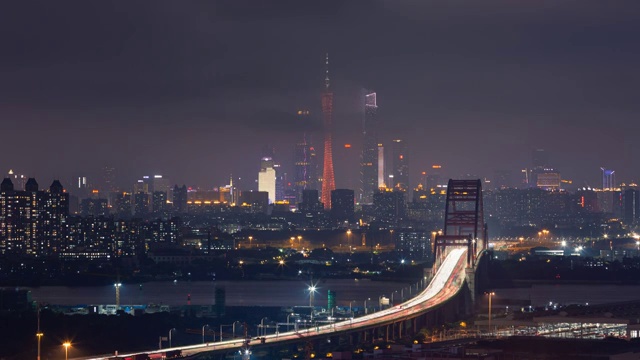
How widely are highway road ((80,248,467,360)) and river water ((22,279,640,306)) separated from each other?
1.91 m

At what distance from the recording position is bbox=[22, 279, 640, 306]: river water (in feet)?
217

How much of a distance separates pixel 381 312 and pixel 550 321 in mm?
5404

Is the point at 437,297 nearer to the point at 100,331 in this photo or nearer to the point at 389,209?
the point at 100,331

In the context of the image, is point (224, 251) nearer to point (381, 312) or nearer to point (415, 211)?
point (415, 211)

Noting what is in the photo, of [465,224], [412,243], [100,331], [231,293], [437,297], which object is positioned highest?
[465,224]

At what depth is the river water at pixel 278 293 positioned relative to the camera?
217 ft

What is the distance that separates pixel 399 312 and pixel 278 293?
94.1 feet

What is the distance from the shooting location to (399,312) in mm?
46625

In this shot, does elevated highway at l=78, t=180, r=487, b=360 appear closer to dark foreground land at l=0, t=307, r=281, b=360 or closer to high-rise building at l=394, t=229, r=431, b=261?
dark foreground land at l=0, t=307, r=281, b=360

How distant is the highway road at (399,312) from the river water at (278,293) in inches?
75.1

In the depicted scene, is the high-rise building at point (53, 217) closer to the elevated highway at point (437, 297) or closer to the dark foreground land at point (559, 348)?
the elevated highway at point (437, 297)

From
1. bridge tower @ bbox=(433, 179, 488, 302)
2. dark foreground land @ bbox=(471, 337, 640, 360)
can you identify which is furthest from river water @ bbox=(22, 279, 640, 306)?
dark foreground land @ bbox=(471, 337, 640, 360)

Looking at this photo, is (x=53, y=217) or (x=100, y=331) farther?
(x=53, y=217)

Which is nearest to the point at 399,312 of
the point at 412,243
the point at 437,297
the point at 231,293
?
the point at 437,297
